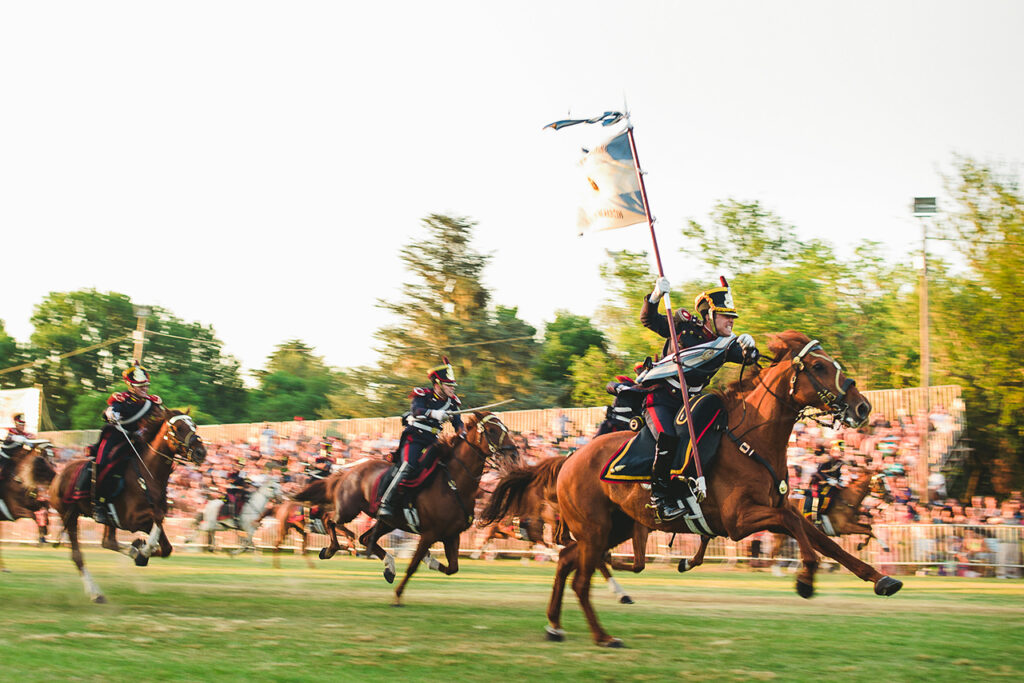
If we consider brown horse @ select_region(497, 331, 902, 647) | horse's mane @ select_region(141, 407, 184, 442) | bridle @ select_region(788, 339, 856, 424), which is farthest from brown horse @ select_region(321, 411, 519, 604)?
bridle @ select_region(788, 339, 856, 424)

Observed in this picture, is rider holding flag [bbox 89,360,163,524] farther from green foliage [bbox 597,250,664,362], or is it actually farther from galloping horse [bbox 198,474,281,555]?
green foliage [bbox 597,250,664,362]

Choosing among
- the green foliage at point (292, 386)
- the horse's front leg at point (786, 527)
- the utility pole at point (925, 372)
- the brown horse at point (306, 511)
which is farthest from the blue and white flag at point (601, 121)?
the green foliage at point (292, 386)

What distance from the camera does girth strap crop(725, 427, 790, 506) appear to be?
896 centimetres

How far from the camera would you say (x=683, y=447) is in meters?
9.45

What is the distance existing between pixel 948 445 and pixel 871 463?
3445 mm

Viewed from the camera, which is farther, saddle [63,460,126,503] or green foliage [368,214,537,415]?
green foliage [368,214,537,415]

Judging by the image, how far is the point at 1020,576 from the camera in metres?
20.5

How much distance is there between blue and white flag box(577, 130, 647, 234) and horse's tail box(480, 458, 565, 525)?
2.65 meters

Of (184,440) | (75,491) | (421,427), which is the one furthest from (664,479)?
(75,491)

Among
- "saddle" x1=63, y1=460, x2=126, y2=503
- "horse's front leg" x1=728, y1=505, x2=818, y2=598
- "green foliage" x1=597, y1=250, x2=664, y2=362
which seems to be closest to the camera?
"horse's front leg" x1=728, y1=505, x2=818, y2=598

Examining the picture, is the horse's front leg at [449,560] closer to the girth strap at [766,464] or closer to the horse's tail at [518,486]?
the horse's tail at [518,486]

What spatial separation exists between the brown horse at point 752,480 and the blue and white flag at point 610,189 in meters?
2.02

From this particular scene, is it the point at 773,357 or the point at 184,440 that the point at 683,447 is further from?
the point at 184,440

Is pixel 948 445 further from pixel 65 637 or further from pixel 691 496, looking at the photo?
pixel 65 637
